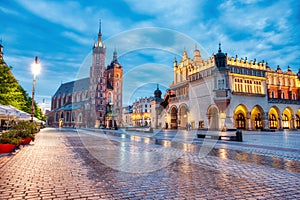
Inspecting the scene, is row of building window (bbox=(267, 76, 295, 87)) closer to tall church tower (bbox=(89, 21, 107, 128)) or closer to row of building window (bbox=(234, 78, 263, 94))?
row of building window (bbox=(234, 78, 263, 94))

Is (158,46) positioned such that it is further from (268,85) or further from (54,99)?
(54,99)

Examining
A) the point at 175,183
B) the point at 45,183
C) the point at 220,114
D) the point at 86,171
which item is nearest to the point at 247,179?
the point at 175,183

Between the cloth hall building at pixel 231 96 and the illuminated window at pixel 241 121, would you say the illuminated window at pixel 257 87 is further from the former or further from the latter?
the illuminated window at pixel 241 121

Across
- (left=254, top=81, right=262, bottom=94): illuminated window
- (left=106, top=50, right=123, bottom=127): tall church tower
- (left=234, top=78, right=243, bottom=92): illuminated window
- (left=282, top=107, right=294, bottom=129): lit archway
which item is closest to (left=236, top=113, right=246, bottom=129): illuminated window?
(left=234, top=78, right=243, bottom=92): illuminated window

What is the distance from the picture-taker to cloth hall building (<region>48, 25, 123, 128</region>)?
88.6 m

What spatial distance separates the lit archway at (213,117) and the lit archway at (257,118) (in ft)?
28.8

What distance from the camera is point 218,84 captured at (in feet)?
130

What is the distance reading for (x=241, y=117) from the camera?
1711 inches

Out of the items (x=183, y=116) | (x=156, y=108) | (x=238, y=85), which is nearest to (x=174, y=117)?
(x=183, y=116)

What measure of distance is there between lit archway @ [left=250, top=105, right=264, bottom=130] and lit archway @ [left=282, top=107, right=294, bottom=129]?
8388mm

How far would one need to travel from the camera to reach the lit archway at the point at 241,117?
42.2 metres

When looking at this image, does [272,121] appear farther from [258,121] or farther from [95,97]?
[95,97]

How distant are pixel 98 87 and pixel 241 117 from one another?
63.7 meters

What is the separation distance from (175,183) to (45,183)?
3399 mm
